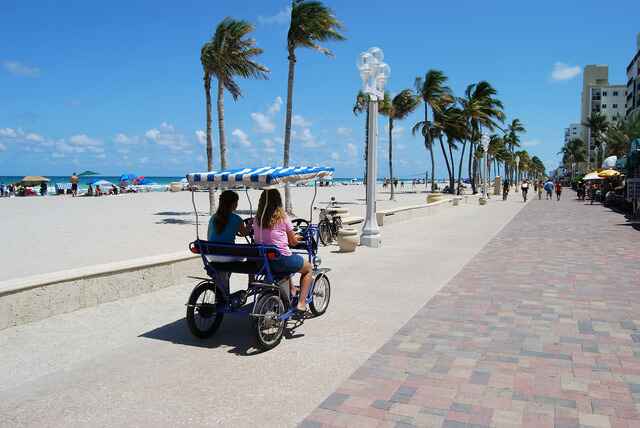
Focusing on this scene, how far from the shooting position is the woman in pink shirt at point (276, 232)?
5449 mm

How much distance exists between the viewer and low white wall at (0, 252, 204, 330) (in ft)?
18.4

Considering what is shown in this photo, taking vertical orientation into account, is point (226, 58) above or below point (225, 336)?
above

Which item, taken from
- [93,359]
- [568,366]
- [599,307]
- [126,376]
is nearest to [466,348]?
[568,366]

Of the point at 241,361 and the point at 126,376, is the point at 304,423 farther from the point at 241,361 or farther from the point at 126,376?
the point at 126,376

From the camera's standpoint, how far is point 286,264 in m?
5.47

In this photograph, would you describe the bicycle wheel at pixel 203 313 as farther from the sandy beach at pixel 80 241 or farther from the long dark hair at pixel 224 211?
the sandy beach at pixel 80 241

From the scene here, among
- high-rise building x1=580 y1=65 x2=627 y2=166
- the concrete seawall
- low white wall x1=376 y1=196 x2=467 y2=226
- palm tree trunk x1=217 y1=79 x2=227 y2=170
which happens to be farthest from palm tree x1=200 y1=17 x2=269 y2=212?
high-rise building x1=580 y1=65 x2=627 y2=166

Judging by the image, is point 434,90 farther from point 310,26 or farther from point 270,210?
point 270,210

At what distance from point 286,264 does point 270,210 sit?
1.92ft

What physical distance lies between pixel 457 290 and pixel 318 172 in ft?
9.40

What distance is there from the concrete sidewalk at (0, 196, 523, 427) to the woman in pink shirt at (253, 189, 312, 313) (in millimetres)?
746

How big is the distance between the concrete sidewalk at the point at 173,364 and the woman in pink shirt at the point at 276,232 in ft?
2.45

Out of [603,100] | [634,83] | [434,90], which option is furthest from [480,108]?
[603,100]

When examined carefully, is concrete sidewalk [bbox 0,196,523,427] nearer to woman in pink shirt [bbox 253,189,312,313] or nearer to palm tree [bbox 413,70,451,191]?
woman in pink shirt [bbox 253,189,312,313]
